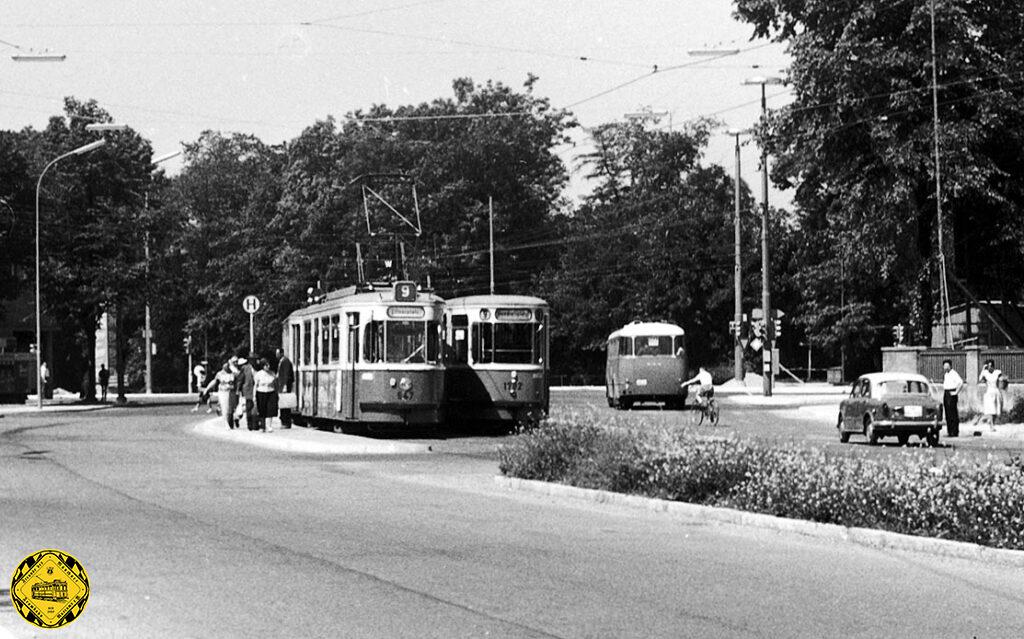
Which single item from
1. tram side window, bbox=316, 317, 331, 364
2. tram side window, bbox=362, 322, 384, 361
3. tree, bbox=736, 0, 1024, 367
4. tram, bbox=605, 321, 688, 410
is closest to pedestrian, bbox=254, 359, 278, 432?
tram side window, bbox=316, 317, 331, 364

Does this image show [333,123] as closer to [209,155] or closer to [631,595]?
[209,155]

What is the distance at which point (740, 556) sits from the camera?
13719 mm

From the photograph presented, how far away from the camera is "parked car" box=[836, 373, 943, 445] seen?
1319 inches

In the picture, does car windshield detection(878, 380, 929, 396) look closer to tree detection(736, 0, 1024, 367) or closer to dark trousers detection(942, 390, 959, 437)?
dark trousers detection(942, 390, 959, 437)

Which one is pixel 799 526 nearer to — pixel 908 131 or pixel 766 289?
pixel 908 131

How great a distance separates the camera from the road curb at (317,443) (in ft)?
98.2

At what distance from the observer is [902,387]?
3431cm

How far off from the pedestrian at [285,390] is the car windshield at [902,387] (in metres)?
13.5

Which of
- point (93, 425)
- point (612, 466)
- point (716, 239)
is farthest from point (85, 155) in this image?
point (612, 466)

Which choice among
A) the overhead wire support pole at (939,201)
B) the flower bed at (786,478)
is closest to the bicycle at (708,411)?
the overhead wire support pole at (939,201)

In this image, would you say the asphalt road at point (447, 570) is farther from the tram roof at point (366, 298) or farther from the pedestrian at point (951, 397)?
the pedestrian at point (951, 397)

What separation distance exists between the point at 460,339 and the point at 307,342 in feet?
13.8

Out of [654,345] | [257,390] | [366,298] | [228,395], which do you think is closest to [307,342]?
[228,395]

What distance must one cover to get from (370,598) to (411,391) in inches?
935
